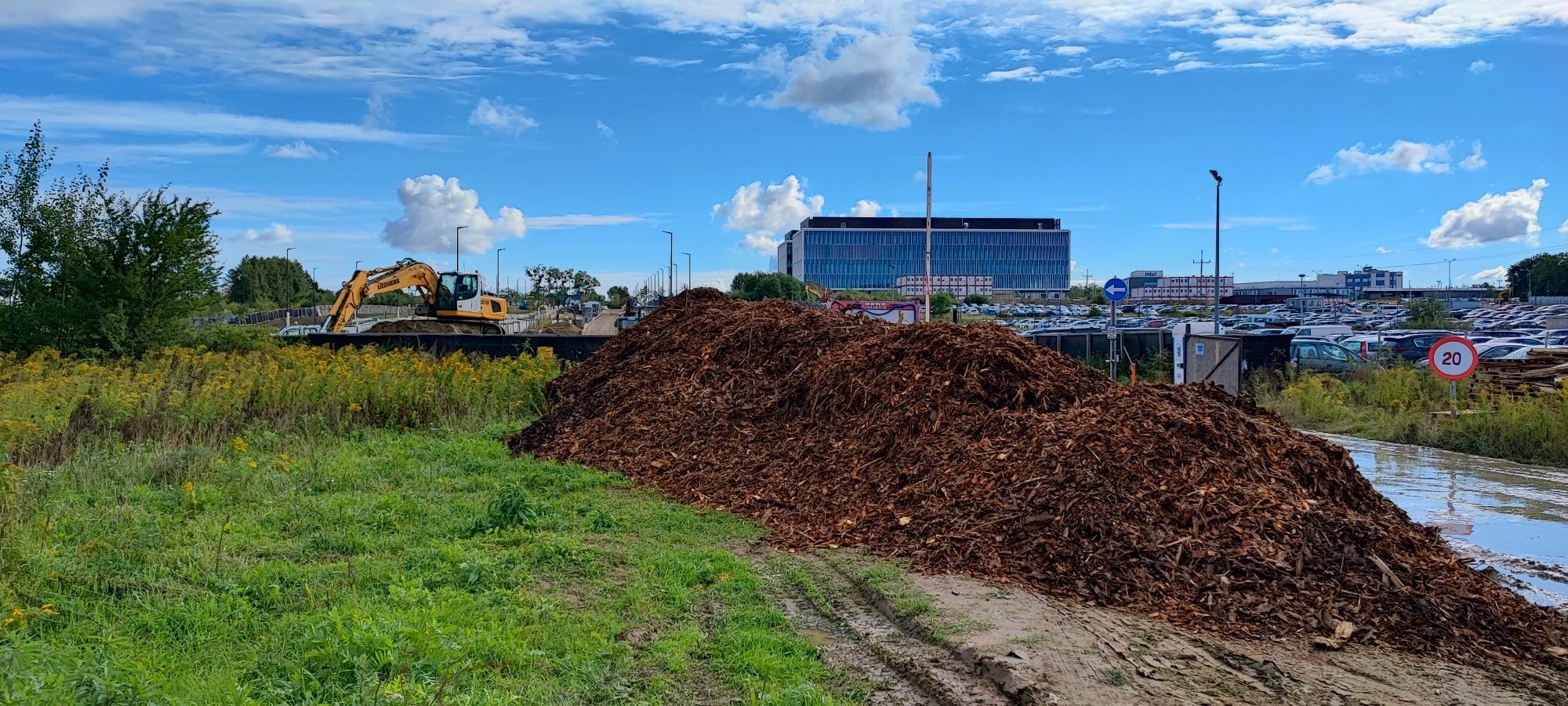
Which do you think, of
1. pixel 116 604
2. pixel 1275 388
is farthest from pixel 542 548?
pixel 1275 388

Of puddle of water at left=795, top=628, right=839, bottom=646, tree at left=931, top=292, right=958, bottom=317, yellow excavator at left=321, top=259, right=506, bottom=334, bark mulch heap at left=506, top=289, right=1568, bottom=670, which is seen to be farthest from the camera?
tree at left=931, top=292, right=958, bottom=317

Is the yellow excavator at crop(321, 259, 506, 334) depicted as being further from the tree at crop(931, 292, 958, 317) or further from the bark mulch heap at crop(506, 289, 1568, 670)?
the tree at crop(931, 292, 958, 317)

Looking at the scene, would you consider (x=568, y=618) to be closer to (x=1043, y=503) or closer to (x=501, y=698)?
(x=501, y=698)

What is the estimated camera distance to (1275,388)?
20812 millimetres

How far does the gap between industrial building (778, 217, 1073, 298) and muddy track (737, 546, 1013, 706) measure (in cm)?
14158

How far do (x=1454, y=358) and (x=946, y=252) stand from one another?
13359 centimetres

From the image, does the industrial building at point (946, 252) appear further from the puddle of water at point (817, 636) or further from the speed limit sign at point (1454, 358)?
the puddle of water at point (817, 636)

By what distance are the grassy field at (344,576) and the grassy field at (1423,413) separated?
11860mm

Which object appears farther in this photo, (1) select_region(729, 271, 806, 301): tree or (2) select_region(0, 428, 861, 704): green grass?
(1) select_region(729, 271, 806, 301): tree

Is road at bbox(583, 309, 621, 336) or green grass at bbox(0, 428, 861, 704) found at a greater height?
road at bbox(583, 309, 621, 336)

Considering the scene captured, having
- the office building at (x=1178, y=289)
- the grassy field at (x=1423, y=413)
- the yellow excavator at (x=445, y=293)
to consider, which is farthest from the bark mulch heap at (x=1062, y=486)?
the office building at (x=1178, y=289)

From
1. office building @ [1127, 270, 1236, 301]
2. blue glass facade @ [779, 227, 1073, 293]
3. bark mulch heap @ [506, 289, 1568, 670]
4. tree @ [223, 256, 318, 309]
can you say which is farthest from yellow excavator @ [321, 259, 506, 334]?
blue glass facade @ [779, 227, 1073, 293]

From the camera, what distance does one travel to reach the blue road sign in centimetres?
1966

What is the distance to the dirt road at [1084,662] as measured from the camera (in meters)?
4.52
